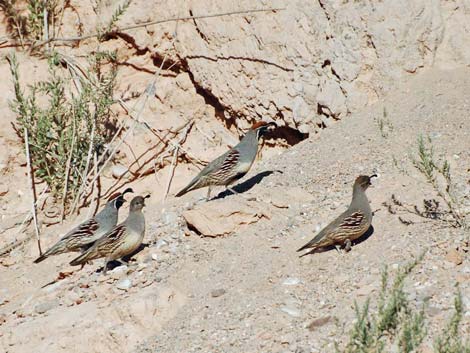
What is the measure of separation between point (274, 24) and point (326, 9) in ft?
2.11

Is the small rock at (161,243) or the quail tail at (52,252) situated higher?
the quail tail at (52,252)

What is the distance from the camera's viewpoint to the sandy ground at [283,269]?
732 cm

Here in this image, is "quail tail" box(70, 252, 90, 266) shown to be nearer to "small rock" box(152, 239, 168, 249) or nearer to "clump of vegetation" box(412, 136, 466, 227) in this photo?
"small rock" box(152, 239, 168, 249)

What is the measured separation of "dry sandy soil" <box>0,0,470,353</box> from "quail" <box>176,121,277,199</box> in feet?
0.69

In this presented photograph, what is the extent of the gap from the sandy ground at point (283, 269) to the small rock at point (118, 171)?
67.6 inches

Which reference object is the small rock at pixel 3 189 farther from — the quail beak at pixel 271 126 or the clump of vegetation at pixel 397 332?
the clump of vegetation at pixel 397 332

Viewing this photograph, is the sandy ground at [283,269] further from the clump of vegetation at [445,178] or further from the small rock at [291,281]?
the clump of vegetation at [445,178]

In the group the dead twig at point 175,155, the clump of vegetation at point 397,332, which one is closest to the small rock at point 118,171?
the dead twig at point 175,155

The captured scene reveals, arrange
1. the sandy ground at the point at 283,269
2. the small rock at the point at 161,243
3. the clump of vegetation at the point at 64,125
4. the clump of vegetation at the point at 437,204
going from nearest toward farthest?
the sandy ground at the point at 283,269
the clump of vegetation at the point at 437,204
the small rock at the point at 161,243
the clump of vegetation at the point at 64,125

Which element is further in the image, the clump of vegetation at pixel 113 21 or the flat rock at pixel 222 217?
the clump of vegetation at pixel 113 21

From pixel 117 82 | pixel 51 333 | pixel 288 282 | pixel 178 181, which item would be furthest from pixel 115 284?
pixel 117 82

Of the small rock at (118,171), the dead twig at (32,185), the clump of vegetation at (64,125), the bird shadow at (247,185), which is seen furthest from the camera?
the small rock at (118,171)

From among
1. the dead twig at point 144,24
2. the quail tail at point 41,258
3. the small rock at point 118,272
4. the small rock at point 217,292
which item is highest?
the dead twig at point 144,24

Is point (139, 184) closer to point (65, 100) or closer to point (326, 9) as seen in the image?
point (65, 100)
